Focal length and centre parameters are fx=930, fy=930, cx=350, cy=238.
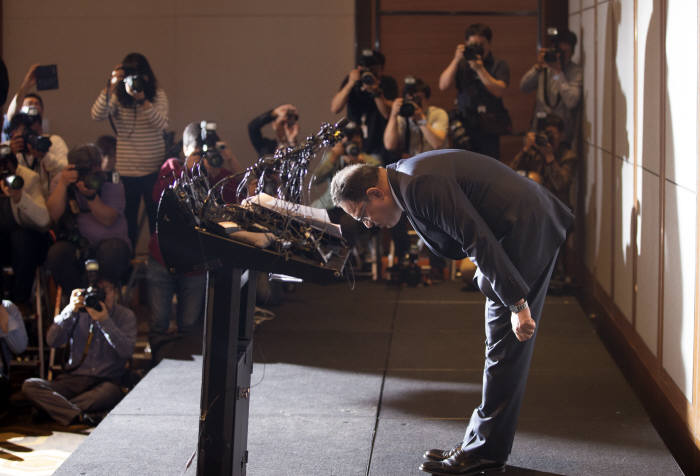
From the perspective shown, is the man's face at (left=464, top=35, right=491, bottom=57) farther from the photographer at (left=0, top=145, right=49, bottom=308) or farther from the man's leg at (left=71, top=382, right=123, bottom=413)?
the man's leg at (left=71, top=382, right=123, bottom=413)

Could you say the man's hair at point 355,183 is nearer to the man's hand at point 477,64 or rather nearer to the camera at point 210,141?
the camera at point 210,141

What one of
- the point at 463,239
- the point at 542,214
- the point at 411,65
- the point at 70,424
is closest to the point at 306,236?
the point at 463,239

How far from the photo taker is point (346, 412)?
3.47 metres

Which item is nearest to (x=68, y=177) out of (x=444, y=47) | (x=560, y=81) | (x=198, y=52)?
(x=198, y=52)

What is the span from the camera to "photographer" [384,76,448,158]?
17.9 ft

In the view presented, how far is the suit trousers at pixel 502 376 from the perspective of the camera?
9.04 ft

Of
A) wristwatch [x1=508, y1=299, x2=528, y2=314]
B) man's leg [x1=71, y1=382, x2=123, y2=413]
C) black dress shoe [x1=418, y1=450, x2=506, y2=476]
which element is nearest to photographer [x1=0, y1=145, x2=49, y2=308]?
man's leg [x1=71, y1=382, x2=123, y2=413]

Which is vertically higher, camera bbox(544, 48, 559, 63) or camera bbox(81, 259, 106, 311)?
camera bbox(544, 48, 559, 63)

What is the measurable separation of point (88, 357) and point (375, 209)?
89.6 inches

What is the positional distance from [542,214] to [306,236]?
72 centimetres

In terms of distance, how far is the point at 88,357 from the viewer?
427 centimetres

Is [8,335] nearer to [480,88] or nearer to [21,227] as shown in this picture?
[21,227]

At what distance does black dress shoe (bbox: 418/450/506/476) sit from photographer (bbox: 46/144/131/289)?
235 cm

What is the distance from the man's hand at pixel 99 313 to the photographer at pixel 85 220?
1.75 ft
